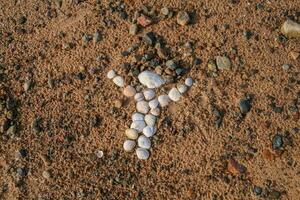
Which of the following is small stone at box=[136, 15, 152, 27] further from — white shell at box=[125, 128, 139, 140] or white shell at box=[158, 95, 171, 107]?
white shell at box=[125, 128, 139, 140]

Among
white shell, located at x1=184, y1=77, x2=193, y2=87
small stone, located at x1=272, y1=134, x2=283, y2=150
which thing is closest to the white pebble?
white shell, located at x1=184, y1=77, x2=193, y2=87

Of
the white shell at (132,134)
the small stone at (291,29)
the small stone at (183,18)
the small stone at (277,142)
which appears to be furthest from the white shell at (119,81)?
the small stone at (291,29)

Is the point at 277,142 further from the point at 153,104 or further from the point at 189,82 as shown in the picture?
the point at 153,104

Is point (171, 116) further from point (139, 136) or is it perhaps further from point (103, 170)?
point (103, 170)

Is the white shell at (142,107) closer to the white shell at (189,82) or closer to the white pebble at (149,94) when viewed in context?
the white pebble at (149,94)

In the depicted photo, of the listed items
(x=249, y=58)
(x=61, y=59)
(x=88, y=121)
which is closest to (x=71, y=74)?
(x=61, y=59)
